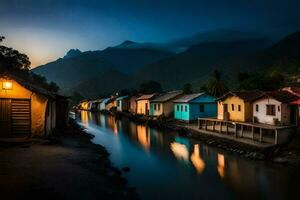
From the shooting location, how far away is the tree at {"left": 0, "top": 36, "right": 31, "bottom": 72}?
42156 millimetres

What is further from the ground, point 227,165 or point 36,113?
point 36,113

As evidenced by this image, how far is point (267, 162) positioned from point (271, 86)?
26322mm

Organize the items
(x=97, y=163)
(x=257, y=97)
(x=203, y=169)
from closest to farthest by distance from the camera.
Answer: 1. (x=97, y=163)
2. (x=203, y=169)
3. (x=257, y=97)

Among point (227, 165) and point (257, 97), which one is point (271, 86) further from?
point (227, 165)

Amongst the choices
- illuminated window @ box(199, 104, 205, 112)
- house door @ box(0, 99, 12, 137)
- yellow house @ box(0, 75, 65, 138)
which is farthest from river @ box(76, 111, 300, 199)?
illuminated window @ box(199, 104, 205, 112)

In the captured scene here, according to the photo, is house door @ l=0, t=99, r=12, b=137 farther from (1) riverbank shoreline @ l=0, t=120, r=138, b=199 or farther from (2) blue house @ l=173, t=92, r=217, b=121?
(2) blue house @ l=173, t=92, r=217, b=121

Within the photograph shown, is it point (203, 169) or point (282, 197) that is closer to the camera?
point (282, 197)

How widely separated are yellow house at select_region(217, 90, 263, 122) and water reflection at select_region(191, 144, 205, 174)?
26.9 feet

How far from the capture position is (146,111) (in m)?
58.0

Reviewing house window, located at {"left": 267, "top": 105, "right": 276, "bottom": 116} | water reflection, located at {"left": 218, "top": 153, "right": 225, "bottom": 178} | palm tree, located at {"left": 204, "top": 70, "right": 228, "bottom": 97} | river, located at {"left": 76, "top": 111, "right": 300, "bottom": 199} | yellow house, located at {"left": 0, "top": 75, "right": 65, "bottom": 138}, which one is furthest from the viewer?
palm tree, located at {"left": 204, "top": 70, "right": 228, "bottom": 97}

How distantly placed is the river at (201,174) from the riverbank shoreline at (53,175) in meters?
2.27

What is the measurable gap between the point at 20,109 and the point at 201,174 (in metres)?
13.8

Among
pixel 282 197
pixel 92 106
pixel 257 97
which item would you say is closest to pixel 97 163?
pixel 282 197

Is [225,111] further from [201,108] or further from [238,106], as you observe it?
[201,108]
